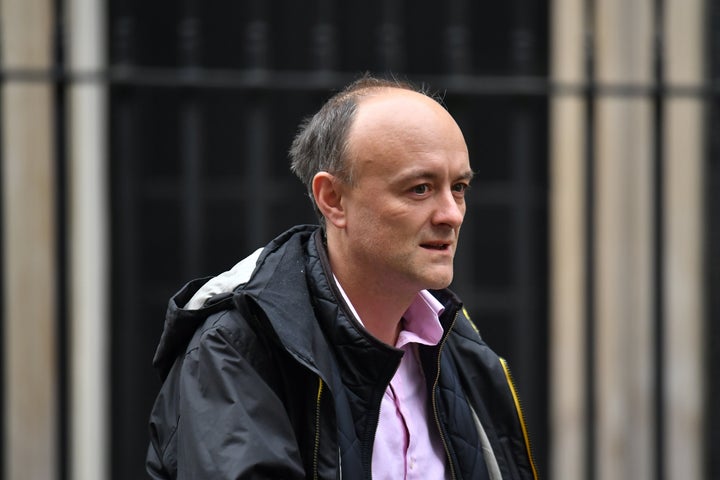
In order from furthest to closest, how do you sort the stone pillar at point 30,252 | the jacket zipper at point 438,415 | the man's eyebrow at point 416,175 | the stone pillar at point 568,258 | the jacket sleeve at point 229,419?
1. the stone pillar at point 568,258
2. the stone pillar at point 30,252
3. the jacket zipper at point 438,415
4. the man's eyebrow at point 416,175
5. the jacket sleeve at point 229,419

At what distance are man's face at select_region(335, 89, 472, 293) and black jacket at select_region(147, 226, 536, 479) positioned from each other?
11 centimetres

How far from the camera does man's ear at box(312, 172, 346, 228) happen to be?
74.9 inches

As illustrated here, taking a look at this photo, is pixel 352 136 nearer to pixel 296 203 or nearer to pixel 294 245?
pixel 294 245

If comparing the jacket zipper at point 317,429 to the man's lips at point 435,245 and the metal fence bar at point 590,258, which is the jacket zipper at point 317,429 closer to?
the man's lips at point 435,245

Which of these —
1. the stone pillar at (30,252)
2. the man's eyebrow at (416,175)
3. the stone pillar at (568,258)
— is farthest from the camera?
the stone pillar at (568,258)

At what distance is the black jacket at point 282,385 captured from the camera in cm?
167

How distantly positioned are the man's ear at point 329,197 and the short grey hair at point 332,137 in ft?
0.05

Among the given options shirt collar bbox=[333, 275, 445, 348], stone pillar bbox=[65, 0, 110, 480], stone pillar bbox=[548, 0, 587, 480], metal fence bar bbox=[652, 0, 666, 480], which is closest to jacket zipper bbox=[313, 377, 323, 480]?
shirt collar bbox=[333, 275, 445, 348]

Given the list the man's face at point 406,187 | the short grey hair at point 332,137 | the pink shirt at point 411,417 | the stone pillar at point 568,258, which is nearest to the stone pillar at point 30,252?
the stone pillar at point 568,258

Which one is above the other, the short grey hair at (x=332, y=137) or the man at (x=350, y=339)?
the short grey hair at (x=332, y=137)

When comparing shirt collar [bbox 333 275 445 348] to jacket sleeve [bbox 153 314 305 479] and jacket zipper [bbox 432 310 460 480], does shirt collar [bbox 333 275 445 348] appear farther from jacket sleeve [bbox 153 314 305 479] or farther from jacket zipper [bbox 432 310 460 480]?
jacket sleeve [bbox 153 314 305 479]

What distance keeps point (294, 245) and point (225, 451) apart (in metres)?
0.42

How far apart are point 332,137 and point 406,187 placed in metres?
0.17

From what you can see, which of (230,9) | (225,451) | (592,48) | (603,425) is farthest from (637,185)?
(225,451)
